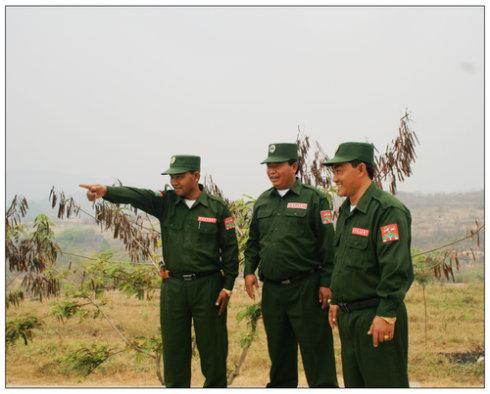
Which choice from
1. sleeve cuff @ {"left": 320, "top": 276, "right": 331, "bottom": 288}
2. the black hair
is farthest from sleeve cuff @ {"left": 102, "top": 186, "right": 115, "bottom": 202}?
the black hair

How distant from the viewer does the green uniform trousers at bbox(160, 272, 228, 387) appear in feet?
13.5

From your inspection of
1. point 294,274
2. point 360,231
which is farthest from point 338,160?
point 294,274

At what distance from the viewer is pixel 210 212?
423cm

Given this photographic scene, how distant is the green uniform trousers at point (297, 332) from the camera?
399 cm

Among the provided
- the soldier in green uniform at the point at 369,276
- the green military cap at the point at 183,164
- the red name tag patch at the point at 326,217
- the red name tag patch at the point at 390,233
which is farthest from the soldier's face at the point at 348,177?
the green military cap at the point at 183,164

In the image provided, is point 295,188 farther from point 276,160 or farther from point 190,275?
point 190,275

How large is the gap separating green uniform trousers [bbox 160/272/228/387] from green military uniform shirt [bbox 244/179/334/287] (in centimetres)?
37

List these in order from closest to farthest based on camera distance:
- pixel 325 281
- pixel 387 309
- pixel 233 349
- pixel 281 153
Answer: pixel 387 309, pixel 325 281, pixel 281 153, pixel 233 349

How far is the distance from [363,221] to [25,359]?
8569mm

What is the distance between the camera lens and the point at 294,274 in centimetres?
398

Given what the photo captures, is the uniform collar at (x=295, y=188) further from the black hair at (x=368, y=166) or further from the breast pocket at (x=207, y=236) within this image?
the black hair at (x=368, y=166)

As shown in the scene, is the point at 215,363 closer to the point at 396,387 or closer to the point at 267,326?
the point at 267,326

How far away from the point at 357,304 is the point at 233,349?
7.71 metres

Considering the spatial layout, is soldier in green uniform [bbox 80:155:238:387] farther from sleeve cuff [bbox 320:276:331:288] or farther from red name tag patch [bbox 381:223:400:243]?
red name tag patch [bbox 381:223:400:243]
